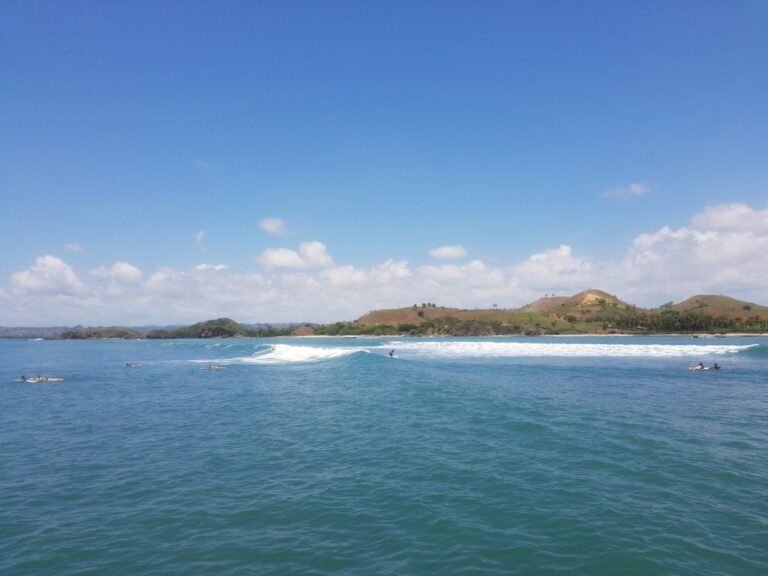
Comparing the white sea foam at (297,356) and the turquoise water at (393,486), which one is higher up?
the white sea foam at (297,356)

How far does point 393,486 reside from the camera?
52.1 ft

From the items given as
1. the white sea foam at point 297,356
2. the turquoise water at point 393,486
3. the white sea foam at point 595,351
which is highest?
the white sea foam at point 297,356

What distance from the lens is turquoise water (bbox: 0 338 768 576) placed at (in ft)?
37.4

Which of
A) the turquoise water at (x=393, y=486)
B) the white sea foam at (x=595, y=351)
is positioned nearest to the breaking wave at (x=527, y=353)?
the white sea foam at (x=595, y=351)

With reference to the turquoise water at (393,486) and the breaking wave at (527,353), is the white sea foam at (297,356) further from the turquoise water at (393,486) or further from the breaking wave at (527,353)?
the turquoise water at (393,486)

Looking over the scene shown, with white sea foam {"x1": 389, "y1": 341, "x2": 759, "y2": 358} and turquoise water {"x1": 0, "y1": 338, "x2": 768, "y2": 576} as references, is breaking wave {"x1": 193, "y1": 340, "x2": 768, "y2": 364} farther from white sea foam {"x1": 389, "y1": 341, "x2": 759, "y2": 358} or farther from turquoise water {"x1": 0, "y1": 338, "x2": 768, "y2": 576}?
turquoise water {"x1": 0, "y1": 338, "x2": 768, "y2": 576}

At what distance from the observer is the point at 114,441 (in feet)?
76.8

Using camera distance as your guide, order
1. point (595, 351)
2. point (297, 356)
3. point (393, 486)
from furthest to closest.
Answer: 1. point (595, 351)
2. point (297, 356)
3. point (393, 486)

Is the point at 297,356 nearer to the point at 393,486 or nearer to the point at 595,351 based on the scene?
the point at 595,351

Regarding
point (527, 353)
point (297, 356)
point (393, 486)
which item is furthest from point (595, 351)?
point (393, 486)

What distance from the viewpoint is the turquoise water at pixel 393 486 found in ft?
37.4

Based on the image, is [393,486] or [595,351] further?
[595,351]

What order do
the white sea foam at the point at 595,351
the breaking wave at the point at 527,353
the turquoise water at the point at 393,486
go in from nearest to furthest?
the turquoise water at the point at 393,486 < the breaking wave at the point at 527,353 < the white sea foam at the point at 595,351

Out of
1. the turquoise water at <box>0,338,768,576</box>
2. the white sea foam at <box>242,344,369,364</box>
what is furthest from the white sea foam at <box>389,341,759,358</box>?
the turquoise water at <box>0,338,768,576</box>
